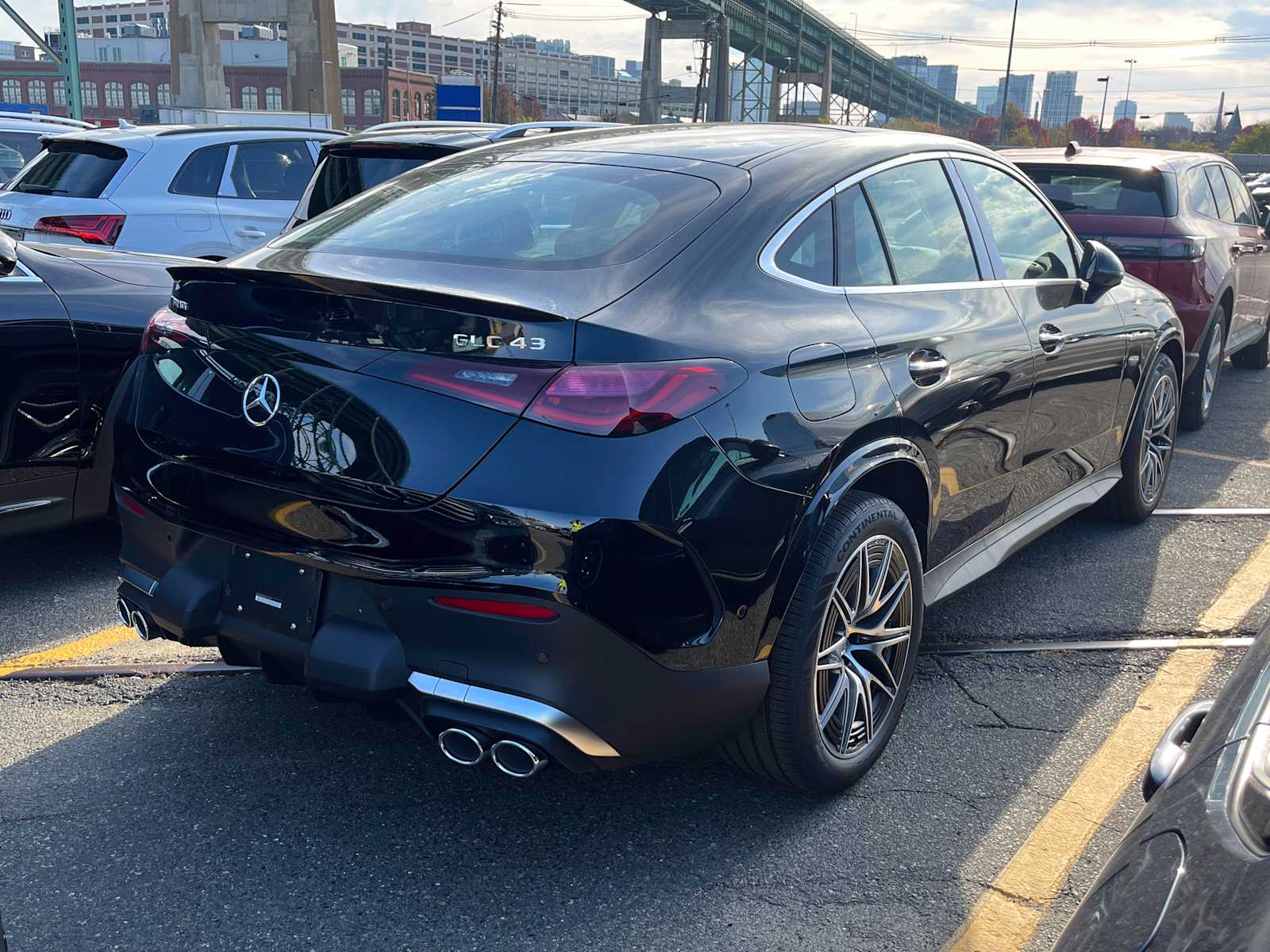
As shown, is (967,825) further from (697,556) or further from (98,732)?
(98,732)

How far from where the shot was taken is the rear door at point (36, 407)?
4074mm

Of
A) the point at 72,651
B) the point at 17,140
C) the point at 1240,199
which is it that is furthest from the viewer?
the point at 17,140

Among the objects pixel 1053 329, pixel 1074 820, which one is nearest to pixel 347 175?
pixel 1053 329

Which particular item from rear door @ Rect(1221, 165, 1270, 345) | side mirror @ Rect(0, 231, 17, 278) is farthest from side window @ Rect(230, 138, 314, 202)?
rear door @ Rect(1221, 165, 1270, 345)

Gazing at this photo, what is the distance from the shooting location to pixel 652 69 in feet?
225

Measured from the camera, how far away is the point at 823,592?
2.71 meters

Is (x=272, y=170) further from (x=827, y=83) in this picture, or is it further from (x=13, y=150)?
(x=827, y=83)

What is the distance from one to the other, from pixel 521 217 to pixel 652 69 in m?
69.8

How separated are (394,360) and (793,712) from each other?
1207mm

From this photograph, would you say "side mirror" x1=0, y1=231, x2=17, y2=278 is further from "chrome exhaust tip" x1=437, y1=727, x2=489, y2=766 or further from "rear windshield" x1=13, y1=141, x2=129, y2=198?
"rear windshield" x1=13, y1=141, x2=129, y2=198

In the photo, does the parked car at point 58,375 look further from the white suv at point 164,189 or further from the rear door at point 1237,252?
the rear door at point 1237,252

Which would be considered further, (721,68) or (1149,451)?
(721,68)

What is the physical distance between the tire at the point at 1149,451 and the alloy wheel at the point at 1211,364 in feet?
7.56

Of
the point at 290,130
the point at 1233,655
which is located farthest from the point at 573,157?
the point at 290,130
